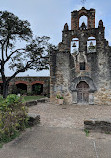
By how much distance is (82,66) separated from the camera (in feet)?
35.5

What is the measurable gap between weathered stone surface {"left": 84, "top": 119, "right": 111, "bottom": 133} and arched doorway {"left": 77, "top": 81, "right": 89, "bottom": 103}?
665 cm

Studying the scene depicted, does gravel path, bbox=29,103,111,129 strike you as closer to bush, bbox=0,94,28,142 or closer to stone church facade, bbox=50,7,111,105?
bush, bbox=0,94,28,142

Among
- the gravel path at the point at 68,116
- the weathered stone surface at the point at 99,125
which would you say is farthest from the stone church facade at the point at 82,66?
the weathered stone surface at the point at 99,125

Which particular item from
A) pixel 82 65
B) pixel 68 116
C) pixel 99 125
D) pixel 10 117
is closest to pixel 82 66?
pixel 82 65

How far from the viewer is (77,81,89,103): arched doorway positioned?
10.6m

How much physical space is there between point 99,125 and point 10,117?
2.79 metres

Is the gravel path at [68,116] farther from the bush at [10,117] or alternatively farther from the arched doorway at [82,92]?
the arched doorway at [82,92]

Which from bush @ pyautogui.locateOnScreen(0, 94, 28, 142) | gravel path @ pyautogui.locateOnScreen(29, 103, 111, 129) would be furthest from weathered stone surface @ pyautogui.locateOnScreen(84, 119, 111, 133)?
bush @ pyautogui.locateOnScreen(0, 94, 28, 142)

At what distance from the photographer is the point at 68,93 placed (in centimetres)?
1073

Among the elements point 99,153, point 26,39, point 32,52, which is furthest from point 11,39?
point 99,153

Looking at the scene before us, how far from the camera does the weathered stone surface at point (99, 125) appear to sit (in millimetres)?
3930

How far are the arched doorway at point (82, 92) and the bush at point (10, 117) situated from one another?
7.24m

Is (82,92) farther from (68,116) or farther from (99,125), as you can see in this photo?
(99,125)

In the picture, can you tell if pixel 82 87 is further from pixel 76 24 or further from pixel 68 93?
pixel 76 24
